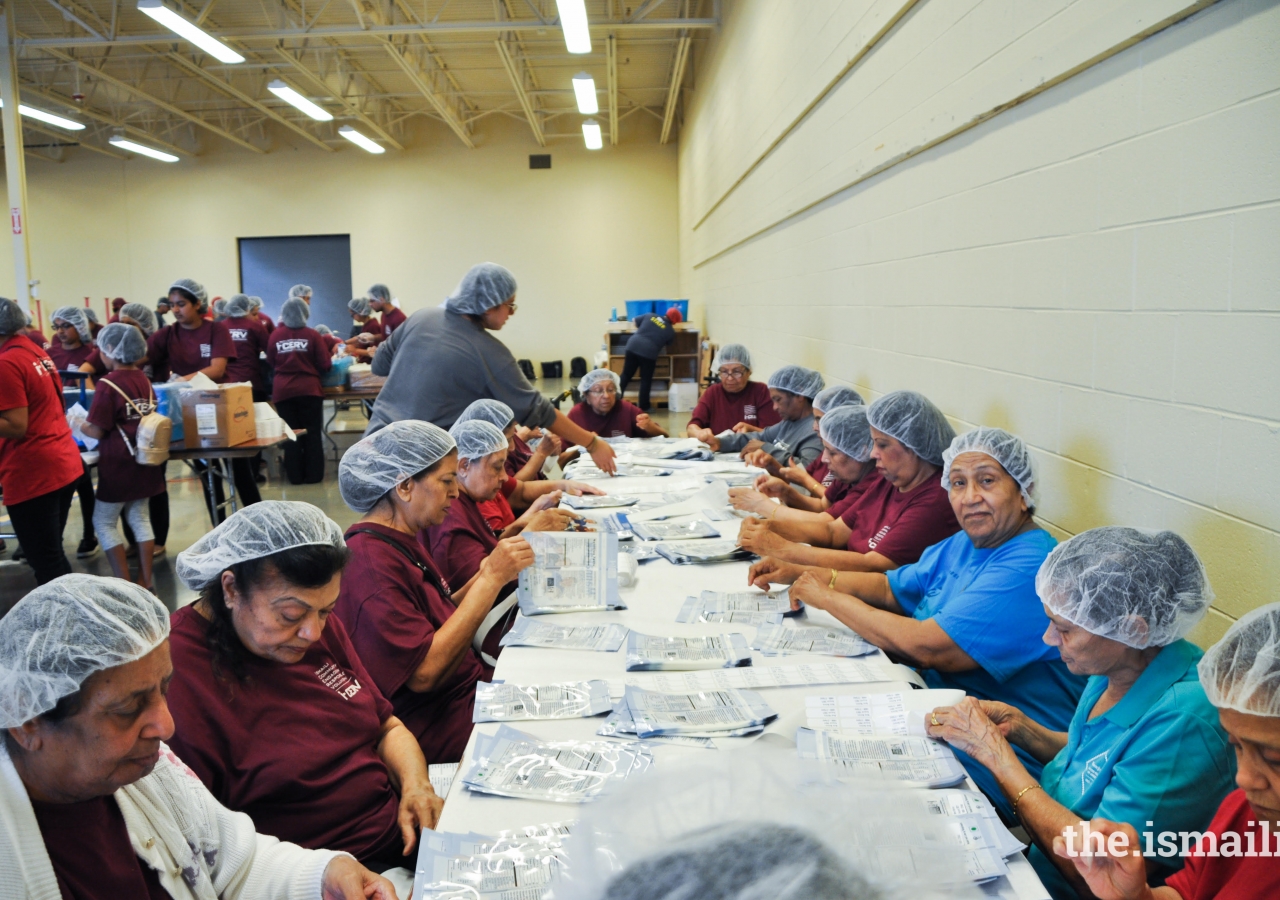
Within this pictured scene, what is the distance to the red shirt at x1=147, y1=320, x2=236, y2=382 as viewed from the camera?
21.7 feet

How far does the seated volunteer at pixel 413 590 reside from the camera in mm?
2008

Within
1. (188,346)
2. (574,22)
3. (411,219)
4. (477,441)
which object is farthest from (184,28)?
(411,219)

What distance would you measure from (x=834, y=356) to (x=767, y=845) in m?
4.15

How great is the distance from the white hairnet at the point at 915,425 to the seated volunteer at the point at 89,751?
6.95 feet

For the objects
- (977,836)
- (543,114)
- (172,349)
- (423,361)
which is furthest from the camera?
(543,114)

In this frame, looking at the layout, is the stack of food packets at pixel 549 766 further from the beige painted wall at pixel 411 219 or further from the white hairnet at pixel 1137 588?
the beige painted wall at pixel 411 219

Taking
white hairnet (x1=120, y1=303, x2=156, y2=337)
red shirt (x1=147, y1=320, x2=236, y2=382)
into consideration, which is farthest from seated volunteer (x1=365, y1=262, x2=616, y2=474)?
white hairnet (x1=120, y1=303, x2=156, y2=337)

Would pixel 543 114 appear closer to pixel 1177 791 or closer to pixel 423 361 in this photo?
pixel 423 361

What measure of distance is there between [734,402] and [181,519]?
4.48m

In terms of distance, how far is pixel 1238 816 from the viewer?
1.18 meters

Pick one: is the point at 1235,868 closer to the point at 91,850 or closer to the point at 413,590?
the point at 91,850

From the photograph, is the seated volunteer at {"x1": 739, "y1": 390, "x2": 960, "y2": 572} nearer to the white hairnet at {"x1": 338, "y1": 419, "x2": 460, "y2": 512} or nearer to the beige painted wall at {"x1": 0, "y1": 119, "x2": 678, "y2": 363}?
the white hairnet at {"x1": 338, "y1": 419, "x2": 460, "y2": 512}

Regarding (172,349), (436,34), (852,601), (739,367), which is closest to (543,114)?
(436,34)

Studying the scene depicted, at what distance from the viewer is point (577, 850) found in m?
0.78
